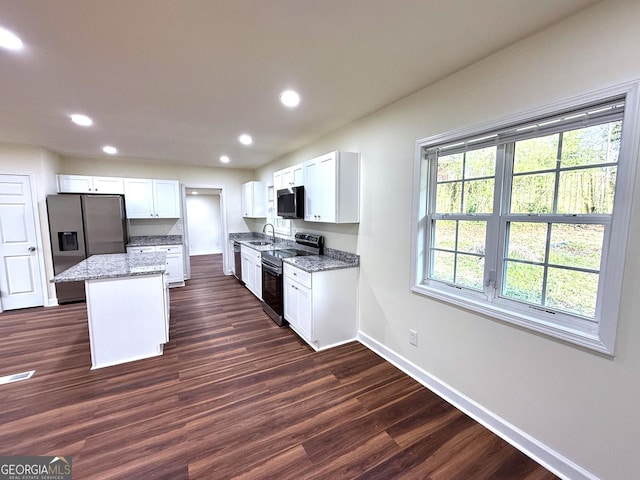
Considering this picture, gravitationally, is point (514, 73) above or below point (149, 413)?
above

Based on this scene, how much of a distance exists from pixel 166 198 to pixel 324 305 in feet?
14.3

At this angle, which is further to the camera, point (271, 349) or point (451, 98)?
point (271, 349)

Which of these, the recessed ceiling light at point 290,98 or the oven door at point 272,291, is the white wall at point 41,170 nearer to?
the oven door at point 272,291

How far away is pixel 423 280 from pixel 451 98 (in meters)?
1.50

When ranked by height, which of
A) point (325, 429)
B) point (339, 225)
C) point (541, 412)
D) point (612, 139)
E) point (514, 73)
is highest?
point (514, 73)

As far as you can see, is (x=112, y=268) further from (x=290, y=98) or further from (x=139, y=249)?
(x=139, y=249)

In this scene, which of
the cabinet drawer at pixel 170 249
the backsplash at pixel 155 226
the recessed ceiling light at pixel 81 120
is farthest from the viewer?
the backsplash at pixel 155 226

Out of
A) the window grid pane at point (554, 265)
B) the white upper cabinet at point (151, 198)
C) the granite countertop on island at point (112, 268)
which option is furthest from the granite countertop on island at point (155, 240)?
the window grid pane at point (554, 265)

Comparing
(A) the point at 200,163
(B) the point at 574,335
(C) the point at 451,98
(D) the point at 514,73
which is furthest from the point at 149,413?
(A) the point at 200,163

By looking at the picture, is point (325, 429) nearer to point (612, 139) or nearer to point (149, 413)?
point (149, 413)

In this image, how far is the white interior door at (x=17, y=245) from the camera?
13.4 ft

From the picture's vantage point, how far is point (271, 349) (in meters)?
3.03

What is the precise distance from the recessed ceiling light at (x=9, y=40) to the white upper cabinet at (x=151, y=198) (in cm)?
384

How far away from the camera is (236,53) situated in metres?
1.77
